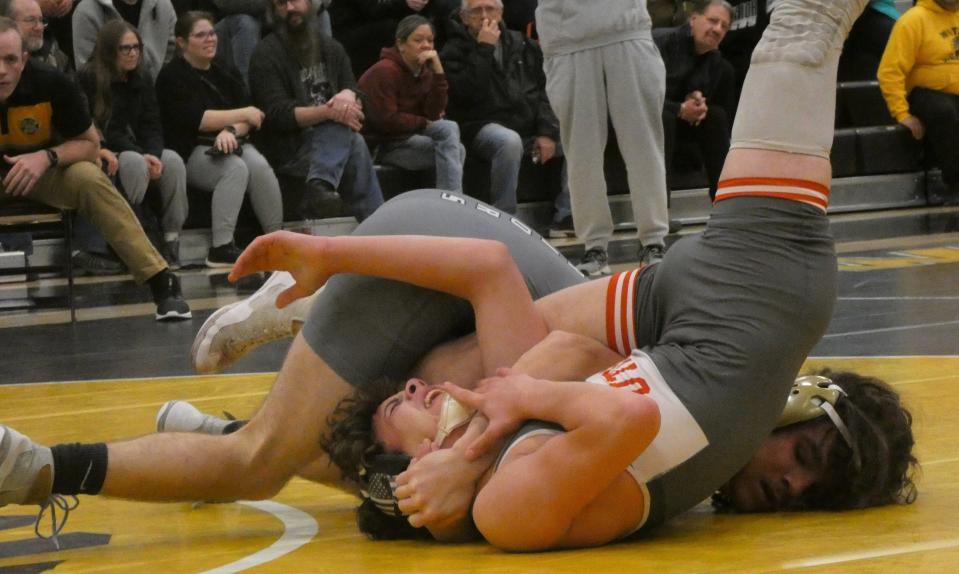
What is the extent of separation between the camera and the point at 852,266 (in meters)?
7.46

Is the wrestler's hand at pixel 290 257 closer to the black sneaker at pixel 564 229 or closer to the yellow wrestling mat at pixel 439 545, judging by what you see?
the yellow wrestling mat at pixel 439 545

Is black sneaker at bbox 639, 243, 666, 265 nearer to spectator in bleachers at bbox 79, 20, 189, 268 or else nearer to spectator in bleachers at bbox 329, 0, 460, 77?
spectator in bleachers at bbox 79, 20, 189, 268

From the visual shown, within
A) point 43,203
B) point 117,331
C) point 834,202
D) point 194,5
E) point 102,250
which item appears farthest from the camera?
point 834,202

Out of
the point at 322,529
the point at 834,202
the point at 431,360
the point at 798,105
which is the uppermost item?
the point at 798,105

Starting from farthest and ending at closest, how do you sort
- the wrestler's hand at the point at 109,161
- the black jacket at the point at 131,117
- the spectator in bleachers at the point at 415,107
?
the spectator in bleachers at the point at 415,107 → the black jacket at the point at 131,117 → the wrestler's hand at the point at 109,161

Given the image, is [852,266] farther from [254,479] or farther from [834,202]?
[254,479]

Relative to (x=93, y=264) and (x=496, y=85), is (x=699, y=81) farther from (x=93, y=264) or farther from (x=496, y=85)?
(x=93, y=264)

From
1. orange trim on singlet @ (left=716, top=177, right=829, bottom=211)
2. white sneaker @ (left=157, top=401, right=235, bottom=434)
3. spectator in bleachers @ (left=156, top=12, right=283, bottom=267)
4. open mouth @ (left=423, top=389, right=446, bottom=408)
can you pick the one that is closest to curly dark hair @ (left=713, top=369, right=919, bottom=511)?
orange trim on singlet @ (left=716, top=177, right=829, bottom=211)

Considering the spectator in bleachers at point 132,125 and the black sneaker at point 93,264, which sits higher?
the spectator in bleachers at point 132,125

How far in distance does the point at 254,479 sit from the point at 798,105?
4.27ft

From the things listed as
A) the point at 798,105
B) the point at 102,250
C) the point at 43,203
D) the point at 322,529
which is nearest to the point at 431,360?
the point at 322,529

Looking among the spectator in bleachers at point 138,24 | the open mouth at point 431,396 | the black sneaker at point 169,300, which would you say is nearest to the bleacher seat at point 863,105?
the spectator in bleachers at point 138,24

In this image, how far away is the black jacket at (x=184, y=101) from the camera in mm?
8766

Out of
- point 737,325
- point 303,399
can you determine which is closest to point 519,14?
point 303,399
